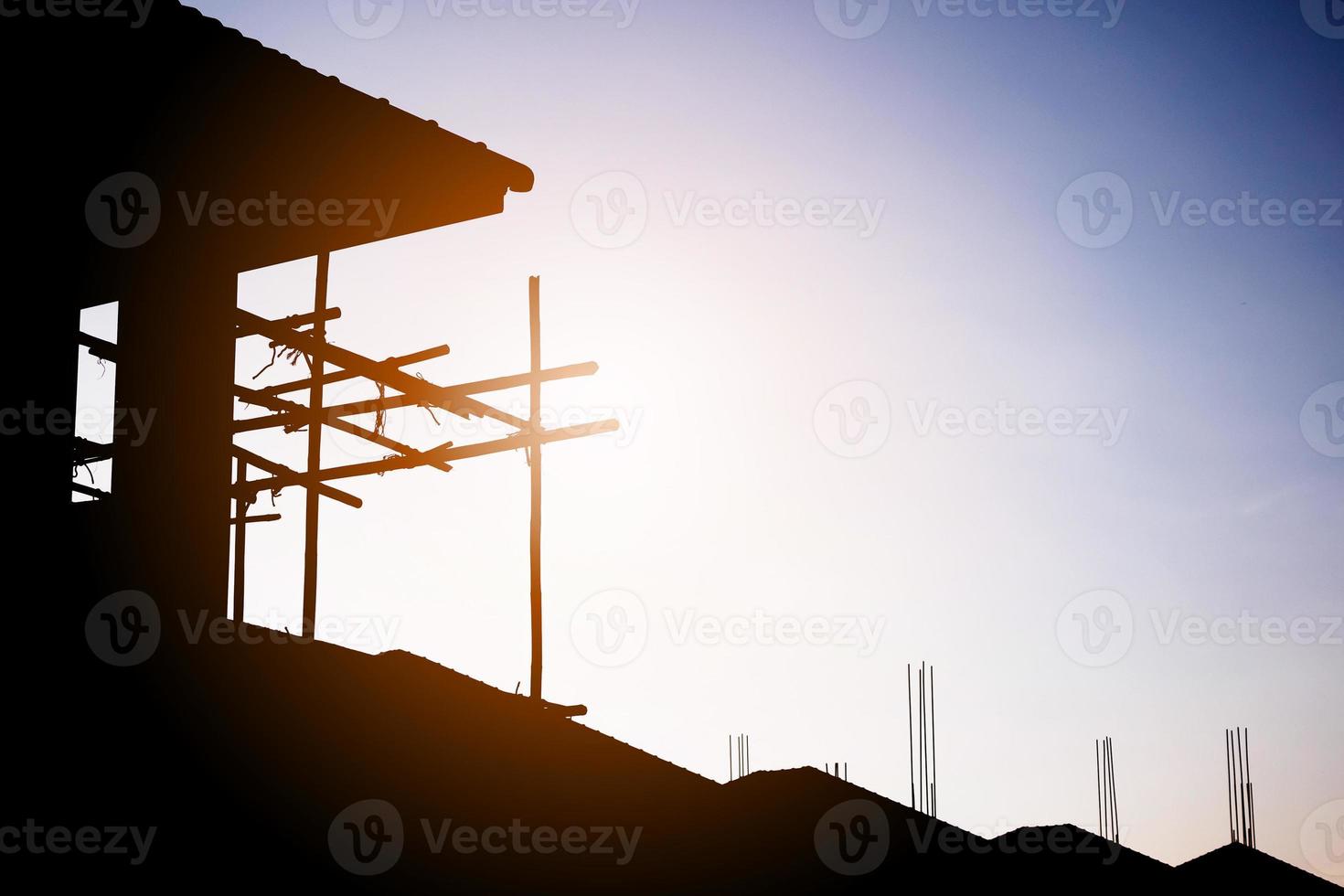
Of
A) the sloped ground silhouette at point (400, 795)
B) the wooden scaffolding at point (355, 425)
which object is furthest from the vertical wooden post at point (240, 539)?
the sloped ground silhouette at point (400, 795)

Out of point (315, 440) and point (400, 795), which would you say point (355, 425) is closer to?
point (315, 440)

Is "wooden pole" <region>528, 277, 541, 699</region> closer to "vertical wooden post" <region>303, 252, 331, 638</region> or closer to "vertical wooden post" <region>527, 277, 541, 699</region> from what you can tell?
"vertical wooden post" <region>527, 277, 541, 699</region>

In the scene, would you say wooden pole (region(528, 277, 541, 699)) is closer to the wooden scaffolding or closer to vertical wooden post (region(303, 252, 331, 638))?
the wooden scaffolding

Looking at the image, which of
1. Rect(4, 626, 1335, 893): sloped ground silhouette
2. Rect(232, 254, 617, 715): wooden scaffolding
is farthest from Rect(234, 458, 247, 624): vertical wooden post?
Rect(4, 626, 1335, 893): sloped ground silhouette

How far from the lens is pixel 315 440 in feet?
44.8

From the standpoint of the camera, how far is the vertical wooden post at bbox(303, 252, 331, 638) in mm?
12867

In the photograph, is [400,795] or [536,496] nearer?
[400,795]

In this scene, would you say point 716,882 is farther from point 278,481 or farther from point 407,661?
point 278,481

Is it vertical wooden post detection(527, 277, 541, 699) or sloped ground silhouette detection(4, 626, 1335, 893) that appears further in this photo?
vertical wooden post detection(527, 277, 541, 699)

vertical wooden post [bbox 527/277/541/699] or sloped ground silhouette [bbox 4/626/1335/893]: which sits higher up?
vertical wooden post [bbox 527/277/541/699]

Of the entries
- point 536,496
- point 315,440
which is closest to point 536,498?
point 536,496

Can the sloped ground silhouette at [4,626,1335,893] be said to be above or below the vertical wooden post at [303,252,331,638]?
below

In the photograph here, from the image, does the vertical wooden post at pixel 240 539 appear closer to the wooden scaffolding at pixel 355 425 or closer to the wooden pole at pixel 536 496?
the wooden scaffolding at pixel 355 425

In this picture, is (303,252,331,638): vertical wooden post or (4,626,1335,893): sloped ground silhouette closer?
(4,626,1335,893): sloped ground silhouette
